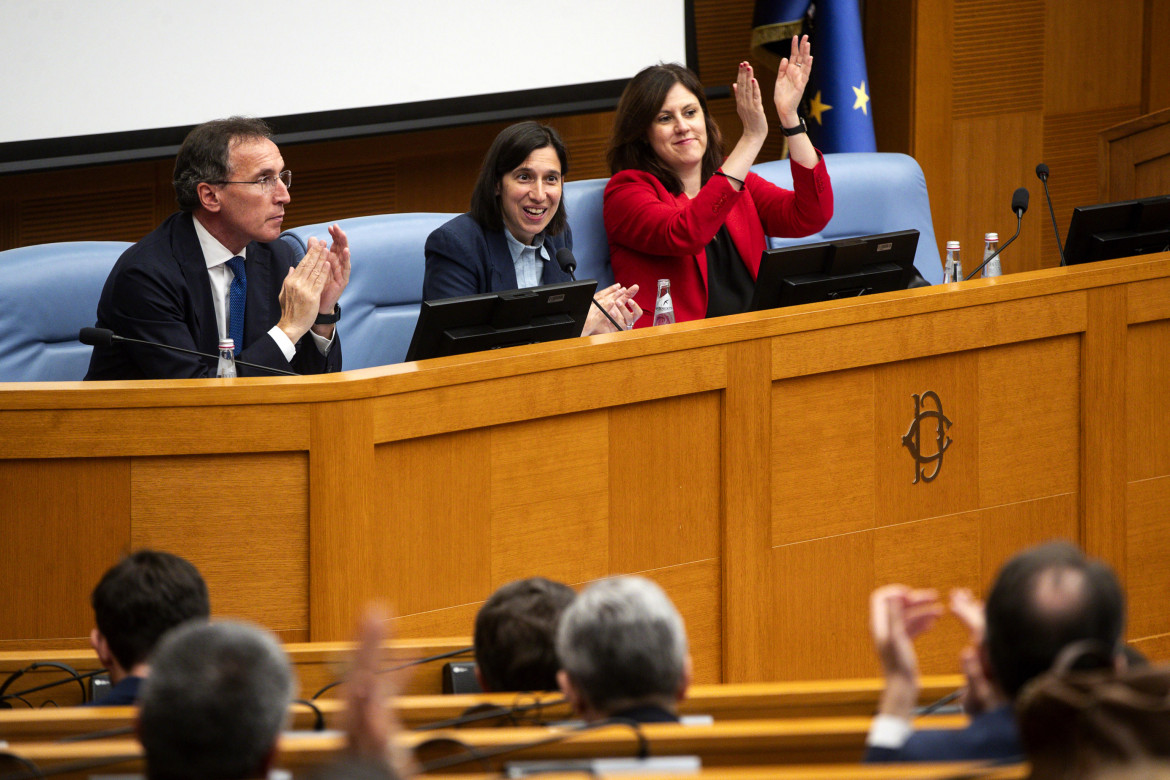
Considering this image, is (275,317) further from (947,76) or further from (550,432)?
(947,76)

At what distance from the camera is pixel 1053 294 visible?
3.16 m

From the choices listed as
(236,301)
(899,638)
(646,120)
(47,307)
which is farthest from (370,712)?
(646,120)

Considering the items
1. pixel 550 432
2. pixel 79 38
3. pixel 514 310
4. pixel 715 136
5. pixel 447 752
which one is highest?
pixel 79 38

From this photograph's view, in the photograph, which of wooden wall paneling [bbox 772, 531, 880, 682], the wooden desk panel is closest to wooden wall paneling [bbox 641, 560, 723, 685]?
the wooden desk panel

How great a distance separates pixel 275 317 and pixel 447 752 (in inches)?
73.6

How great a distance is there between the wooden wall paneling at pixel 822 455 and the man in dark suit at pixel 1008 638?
133 cm

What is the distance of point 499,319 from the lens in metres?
2.76

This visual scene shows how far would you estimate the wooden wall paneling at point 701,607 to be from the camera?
110 inches

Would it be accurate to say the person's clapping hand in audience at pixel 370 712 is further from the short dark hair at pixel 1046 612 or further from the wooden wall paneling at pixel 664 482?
the wooden wall paneling at pixel 664 482

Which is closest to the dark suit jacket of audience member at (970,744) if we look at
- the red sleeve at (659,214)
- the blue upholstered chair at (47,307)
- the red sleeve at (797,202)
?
the red sleeve at (659,214)

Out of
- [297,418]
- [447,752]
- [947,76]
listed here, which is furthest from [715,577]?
[947,76]

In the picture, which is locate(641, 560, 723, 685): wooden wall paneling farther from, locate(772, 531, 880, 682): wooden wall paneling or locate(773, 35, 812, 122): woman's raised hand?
locate(773, 35, 812, 122): woman's raised hand

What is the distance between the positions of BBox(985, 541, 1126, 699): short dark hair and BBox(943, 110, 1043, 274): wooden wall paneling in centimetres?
459

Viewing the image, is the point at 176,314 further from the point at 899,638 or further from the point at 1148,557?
the point at 1148,557
